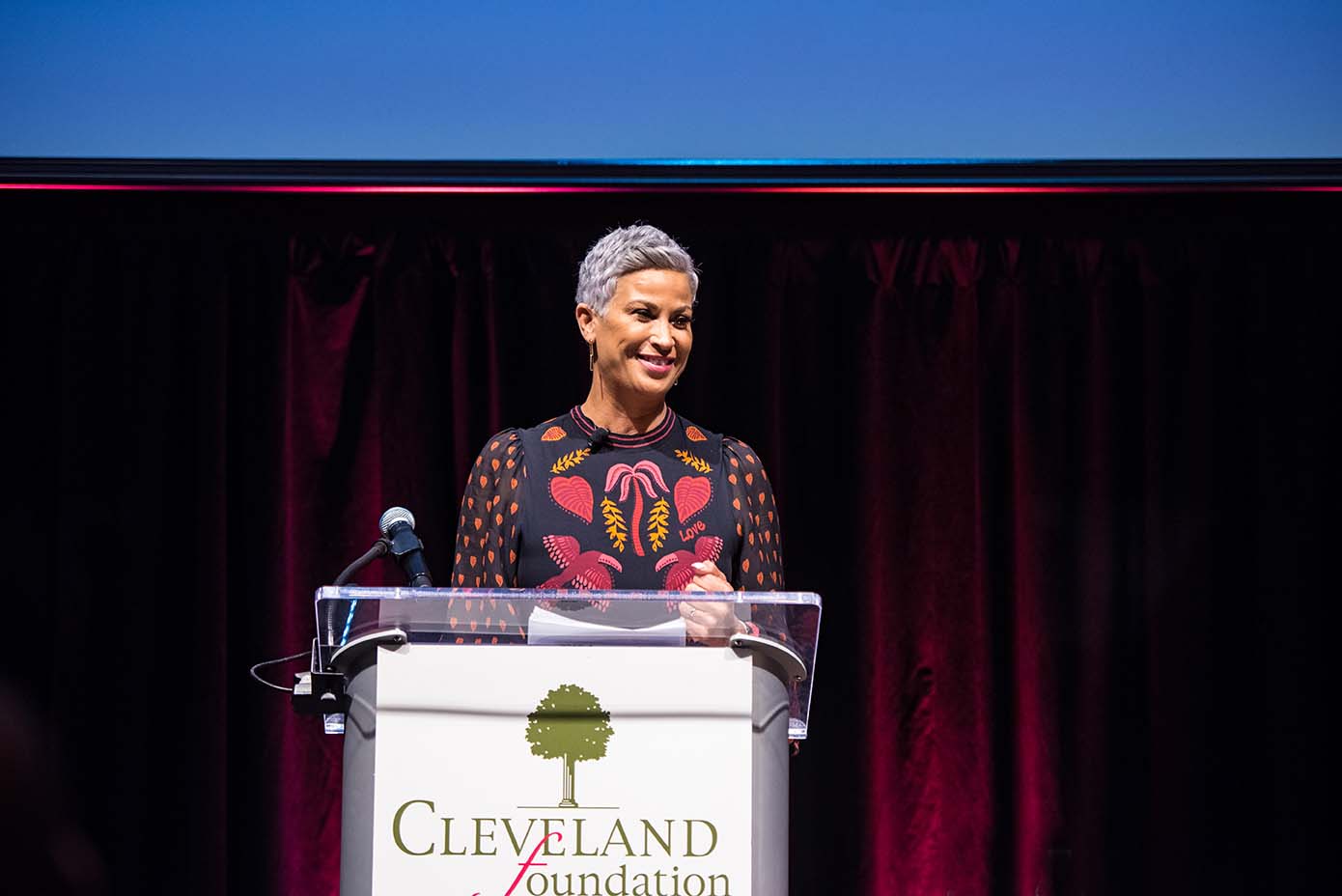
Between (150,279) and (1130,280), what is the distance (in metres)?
2.67

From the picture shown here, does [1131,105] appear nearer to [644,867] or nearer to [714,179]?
[714,179]

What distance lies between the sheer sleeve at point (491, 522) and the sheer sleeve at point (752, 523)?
0.38 meters

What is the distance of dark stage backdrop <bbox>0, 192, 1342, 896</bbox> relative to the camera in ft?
11.4

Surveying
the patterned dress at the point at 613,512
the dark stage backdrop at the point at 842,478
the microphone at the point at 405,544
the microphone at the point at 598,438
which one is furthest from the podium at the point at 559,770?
the dark stage backdrop at the point at 842,478

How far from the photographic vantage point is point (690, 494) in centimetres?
231

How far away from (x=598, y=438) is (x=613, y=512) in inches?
5.7

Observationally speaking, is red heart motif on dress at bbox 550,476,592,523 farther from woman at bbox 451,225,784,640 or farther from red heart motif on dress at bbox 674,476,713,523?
red heart motif on dress at bbox 674,476,713,523

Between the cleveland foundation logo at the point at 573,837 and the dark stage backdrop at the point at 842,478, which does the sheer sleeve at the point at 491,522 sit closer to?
the cleveland foundation logo at the point at 573,837

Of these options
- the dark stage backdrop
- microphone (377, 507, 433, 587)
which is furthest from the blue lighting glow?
microphone (377, 507, 433, 587)

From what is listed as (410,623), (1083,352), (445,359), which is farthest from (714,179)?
(410,623)

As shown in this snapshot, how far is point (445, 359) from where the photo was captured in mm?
3621

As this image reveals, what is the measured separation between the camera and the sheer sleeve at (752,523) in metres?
2.30

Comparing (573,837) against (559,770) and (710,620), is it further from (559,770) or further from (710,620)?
(710,620)

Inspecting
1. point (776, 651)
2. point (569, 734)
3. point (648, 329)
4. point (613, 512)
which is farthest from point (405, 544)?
point (648, 329)
